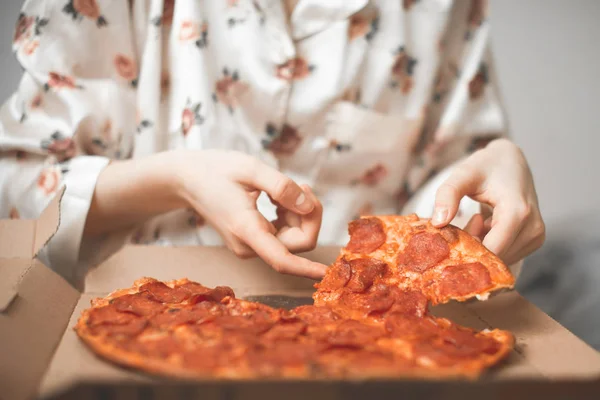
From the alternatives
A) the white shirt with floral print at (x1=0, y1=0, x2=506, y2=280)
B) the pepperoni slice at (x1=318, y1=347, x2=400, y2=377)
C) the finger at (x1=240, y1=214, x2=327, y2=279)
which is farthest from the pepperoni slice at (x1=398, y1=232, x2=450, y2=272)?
the white shirt with floral print at (x1=0, y1=0, x2=506, y2=280)

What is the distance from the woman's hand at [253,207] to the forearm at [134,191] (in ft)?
0.14

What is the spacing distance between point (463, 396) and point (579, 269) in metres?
0.89

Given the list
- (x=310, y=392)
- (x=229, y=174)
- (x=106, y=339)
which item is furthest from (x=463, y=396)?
(x=229, y=174)

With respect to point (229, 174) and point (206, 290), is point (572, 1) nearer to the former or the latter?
point (229, 174)

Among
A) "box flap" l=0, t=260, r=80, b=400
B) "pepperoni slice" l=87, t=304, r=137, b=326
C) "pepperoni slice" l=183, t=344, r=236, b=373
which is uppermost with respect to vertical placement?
"pepperoni slice" l=183, t=344, r=236, b=373

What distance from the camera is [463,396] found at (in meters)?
0.42

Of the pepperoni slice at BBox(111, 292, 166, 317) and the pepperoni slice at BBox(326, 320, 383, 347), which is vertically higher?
the pepperoni slice at BBox(326, 320, 383, 347)

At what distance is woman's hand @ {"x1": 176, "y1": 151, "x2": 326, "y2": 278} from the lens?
2.49 ft

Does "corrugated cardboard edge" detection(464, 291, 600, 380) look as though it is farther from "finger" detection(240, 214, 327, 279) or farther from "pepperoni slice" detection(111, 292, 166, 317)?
"pepperoni slice" detection(111, 292, 166, 317)

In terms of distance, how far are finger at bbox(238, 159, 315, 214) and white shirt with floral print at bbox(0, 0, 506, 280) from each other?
25 centimetres

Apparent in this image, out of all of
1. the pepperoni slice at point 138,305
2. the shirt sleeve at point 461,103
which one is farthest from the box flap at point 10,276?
the shirt sleeve at point 461,103

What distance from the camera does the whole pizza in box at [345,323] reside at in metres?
0.50

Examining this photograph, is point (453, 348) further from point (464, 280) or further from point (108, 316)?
point (108, 316)

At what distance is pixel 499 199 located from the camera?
0.83m
